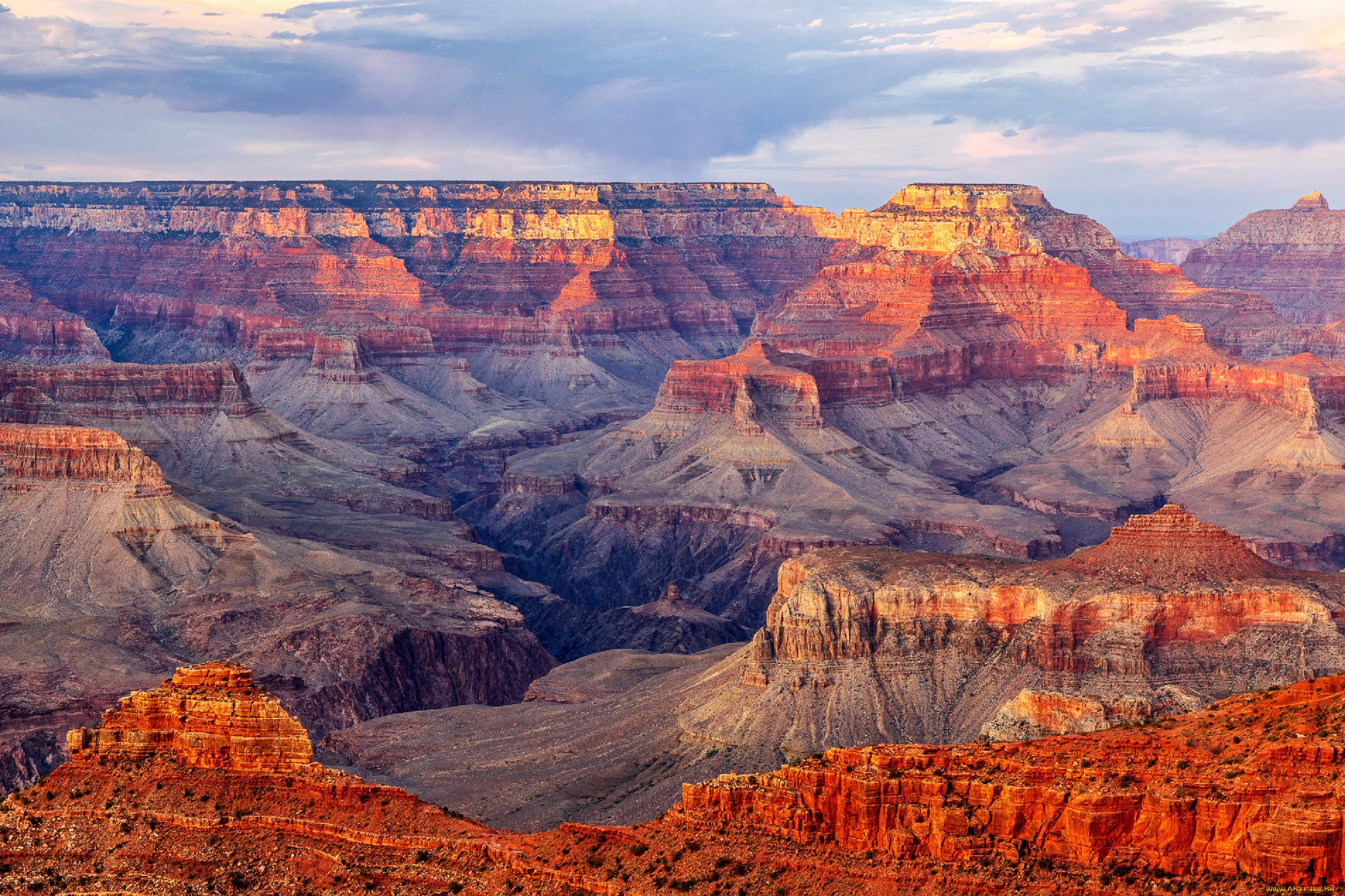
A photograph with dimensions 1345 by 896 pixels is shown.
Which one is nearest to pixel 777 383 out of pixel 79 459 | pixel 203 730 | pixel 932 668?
pixel 79 459

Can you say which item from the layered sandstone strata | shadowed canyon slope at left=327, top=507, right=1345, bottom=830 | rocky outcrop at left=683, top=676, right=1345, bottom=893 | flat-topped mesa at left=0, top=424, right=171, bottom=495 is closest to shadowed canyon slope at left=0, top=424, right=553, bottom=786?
flat-topped mesa at left=0, top=424, right=171, bottom=495

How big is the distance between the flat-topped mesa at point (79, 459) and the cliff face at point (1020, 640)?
59208mm

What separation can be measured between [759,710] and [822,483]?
81526 mm

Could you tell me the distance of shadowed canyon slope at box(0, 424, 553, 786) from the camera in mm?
105188

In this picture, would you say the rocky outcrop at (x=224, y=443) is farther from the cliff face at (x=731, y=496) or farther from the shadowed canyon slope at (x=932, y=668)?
the shadowed canyon slope at (x=932, y=668)

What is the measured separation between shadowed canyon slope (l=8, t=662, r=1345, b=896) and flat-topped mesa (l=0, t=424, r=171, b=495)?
8539 cm

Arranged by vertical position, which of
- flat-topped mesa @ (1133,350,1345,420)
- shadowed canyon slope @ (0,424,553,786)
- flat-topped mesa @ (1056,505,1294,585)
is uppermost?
flat-topped mesa @ (1133,350,1345,420)

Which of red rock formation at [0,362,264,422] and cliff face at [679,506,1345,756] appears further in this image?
red rock formation at [0,362,264,422]

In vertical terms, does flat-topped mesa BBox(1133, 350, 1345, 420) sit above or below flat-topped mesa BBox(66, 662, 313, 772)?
above

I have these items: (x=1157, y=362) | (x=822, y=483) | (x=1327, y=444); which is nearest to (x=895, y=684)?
(x=822, y=483)

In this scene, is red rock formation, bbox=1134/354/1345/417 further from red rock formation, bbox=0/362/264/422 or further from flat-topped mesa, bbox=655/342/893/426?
red rock formation, bbox=0/362/264/422

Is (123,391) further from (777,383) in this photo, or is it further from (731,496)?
A: (777,383)

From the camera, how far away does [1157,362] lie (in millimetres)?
196625

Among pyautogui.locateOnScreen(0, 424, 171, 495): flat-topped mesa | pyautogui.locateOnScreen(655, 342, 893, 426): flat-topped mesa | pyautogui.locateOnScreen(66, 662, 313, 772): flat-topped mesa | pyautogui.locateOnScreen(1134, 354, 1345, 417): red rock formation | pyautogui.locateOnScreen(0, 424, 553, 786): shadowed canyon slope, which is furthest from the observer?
pyautogui.locateOnScreen(1134, 354, 1345, 417): red rock formation
